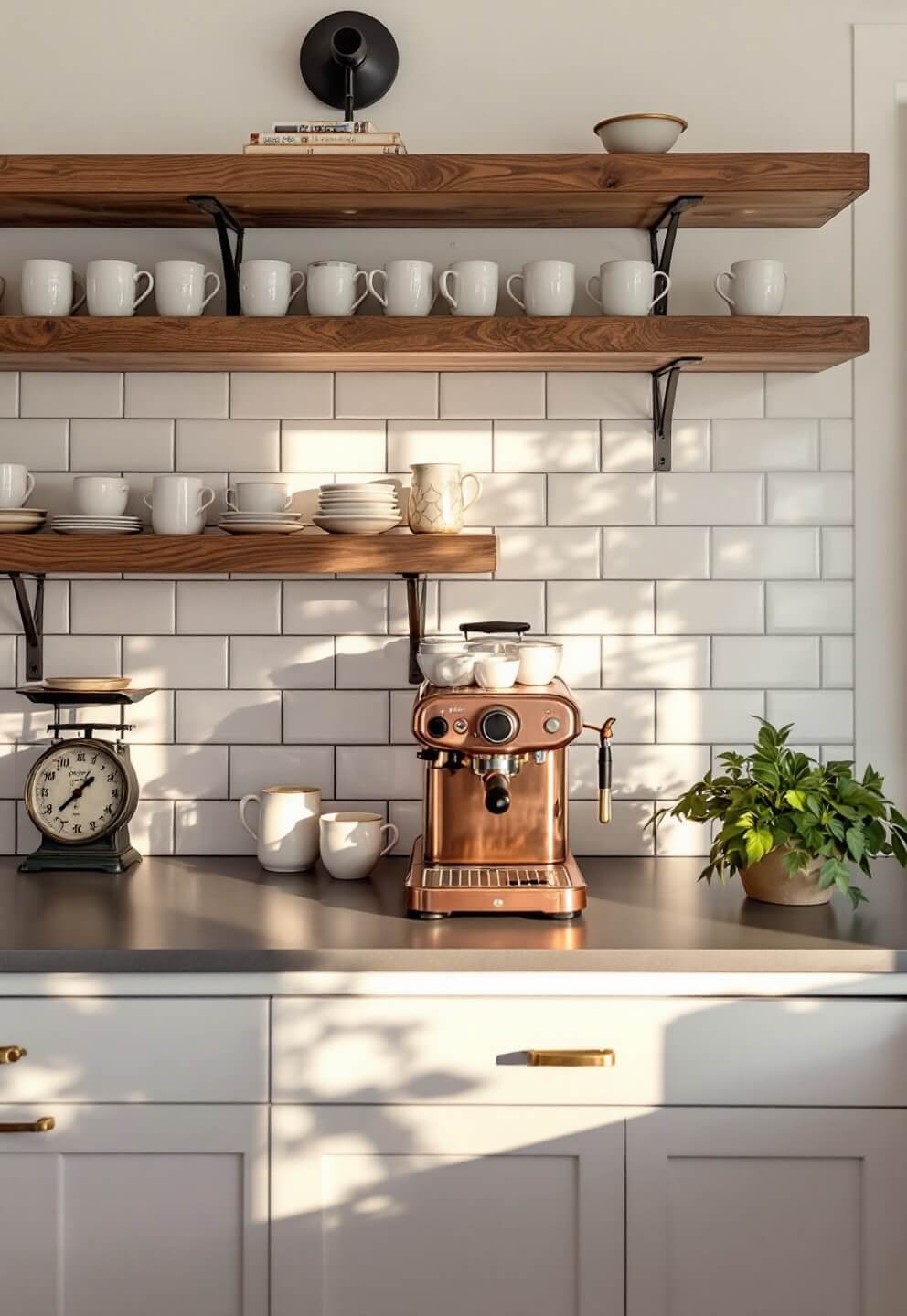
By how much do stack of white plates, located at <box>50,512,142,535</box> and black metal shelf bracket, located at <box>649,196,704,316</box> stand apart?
99 centimetres

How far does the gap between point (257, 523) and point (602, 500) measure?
2.08ft

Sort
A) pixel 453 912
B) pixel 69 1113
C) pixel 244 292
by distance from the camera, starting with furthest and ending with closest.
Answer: pixel 244 292, pixel 453 912, pixel 69 1113

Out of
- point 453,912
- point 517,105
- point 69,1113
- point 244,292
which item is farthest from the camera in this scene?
point 517,105

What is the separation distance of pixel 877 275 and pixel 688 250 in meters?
0.35

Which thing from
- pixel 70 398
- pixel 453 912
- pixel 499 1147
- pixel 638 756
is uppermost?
pixel 70 398

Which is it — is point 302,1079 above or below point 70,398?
below

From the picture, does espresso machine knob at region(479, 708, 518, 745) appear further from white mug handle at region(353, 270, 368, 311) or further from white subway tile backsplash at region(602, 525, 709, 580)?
white mug handle at region(353, 270, 368, 311)

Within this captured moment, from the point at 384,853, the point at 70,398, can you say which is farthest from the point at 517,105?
the point at 384,853

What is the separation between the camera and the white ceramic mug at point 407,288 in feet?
7.42

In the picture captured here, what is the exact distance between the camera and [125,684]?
239 cm

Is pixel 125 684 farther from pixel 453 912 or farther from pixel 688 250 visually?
pixel 688 250

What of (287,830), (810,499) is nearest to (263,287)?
(287,830)

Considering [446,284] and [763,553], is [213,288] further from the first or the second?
[763,553]

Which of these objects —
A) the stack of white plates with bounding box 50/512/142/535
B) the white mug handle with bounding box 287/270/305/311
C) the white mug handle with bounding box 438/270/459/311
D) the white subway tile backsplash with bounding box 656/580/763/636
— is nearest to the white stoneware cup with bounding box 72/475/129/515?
the stack of white plates with bounding box 50/512/142/535
